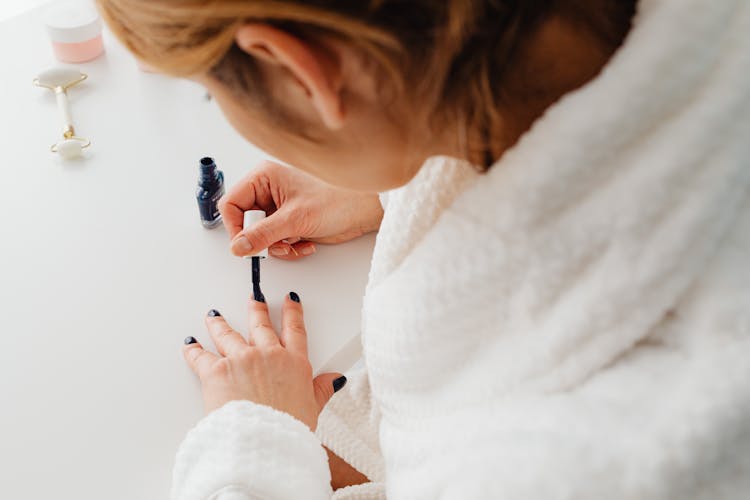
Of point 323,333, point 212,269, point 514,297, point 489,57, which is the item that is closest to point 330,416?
point 323,333

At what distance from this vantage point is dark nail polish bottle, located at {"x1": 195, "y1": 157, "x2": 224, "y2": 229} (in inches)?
31.5

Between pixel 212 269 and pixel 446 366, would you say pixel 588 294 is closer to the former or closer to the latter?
pixel 446 366

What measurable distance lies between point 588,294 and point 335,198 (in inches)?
16.7

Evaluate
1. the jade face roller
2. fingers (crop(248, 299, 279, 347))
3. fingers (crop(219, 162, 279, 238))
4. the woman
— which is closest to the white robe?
the woman

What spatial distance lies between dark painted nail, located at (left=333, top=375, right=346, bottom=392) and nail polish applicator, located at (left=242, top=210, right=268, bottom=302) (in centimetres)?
11

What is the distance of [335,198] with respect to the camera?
32.4 inches

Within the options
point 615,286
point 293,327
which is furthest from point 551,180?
point 293,327

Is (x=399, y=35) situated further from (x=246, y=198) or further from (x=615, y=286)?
(x=246, y=198)

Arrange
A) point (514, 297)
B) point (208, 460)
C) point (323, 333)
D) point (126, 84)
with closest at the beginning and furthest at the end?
point (514, 297) → point (208, 460) → point (323, 333) → point (126, 84)

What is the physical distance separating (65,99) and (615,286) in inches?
30.5

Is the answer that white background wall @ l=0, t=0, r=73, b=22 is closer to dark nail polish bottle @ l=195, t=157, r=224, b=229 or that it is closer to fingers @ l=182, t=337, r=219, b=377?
dark nail polish bottle @ l=195, t=157, r=224, b=229

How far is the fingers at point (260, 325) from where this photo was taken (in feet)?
2.38

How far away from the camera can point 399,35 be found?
37 centimetres

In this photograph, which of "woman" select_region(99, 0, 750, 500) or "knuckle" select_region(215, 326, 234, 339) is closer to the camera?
"woman" select_region(99, 0, 750, 500)
